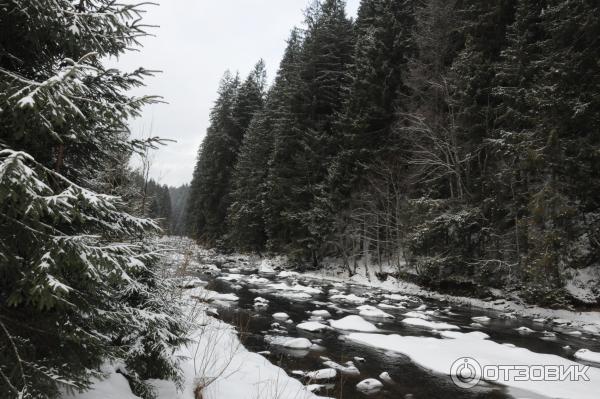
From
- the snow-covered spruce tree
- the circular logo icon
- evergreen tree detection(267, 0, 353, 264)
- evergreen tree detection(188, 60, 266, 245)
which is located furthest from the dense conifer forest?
→ evergreen tree detection(188, 60, 266, 245)

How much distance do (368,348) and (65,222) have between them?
8.34 metres

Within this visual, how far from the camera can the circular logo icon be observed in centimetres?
772

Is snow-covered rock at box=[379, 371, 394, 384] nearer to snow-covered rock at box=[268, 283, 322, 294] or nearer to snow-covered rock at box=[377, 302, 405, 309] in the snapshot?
snow-covered rock at box=[377, 302, 405, 309]

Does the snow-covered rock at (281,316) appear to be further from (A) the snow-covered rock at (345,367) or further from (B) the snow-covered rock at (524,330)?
(B) the snow-covered rock at (524,330)

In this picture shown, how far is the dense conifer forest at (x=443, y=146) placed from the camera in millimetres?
14680

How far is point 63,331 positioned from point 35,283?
0.76m

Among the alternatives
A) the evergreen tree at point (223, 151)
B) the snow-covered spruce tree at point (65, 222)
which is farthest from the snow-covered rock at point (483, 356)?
the evergreen tree at point (223, 151)

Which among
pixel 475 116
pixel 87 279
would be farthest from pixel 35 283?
pixel 475 116

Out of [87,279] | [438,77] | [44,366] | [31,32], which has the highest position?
[438,77]

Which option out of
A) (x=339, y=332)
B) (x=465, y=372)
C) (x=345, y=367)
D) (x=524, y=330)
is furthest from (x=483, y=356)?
(x=524, y=330)

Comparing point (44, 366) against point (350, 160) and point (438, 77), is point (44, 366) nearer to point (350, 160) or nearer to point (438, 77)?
point (438, 77)

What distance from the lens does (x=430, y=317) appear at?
13.8 m

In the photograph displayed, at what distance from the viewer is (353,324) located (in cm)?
1177

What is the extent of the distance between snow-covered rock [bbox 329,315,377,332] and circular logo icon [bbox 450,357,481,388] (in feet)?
10.3
